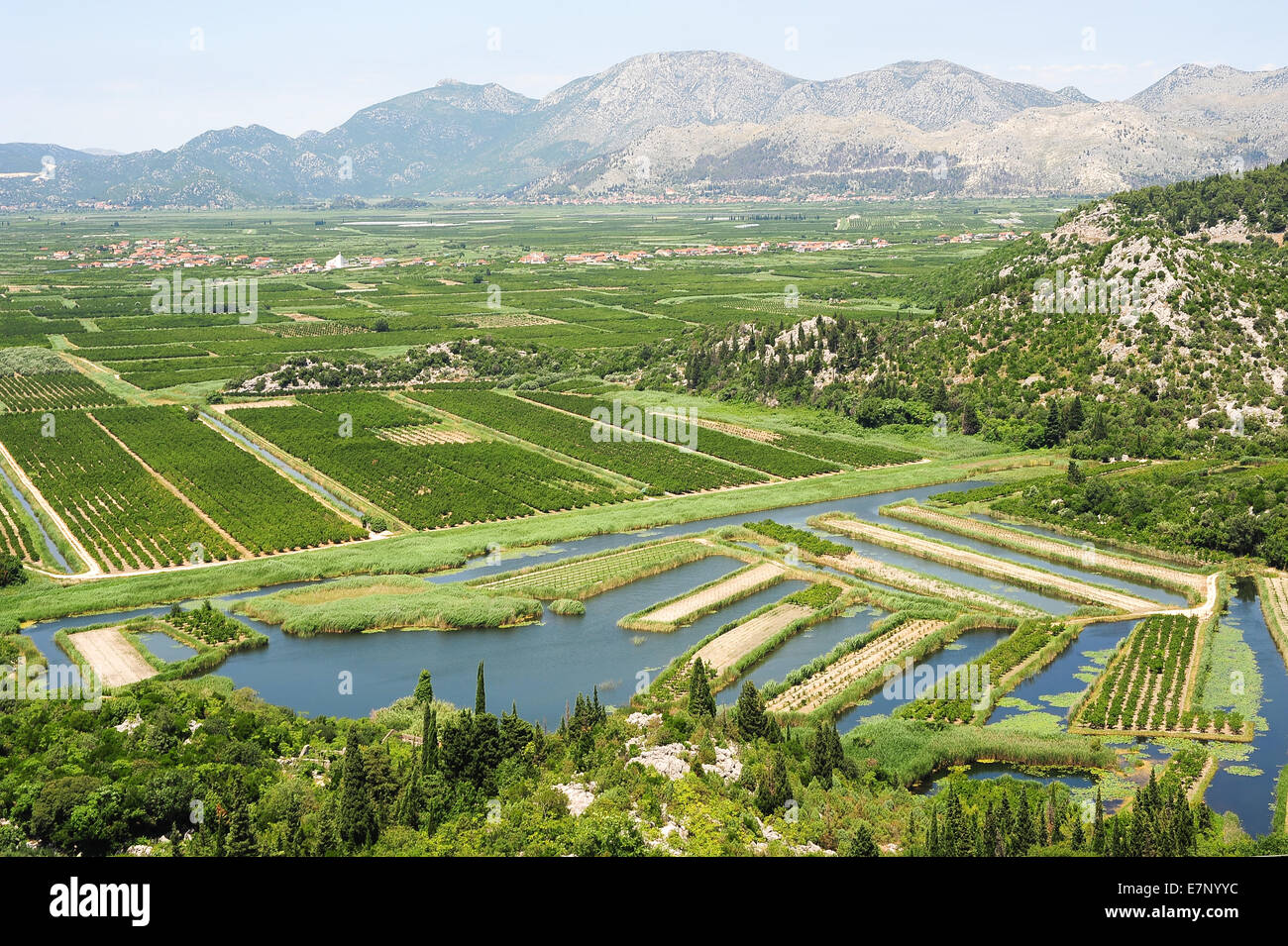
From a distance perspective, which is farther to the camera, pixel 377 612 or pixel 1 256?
pixel 1 256

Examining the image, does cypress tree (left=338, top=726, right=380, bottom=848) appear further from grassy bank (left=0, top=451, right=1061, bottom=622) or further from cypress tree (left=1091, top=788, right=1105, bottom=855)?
grassy bank (left=0, top=451, right=1061, bottom=622)

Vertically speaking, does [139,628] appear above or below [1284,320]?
below

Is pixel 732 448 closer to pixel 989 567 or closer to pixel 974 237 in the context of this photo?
pixel 989 567

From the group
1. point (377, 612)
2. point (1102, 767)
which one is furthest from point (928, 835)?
point (377, 612)

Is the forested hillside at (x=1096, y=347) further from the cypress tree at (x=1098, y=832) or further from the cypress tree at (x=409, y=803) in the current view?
the cypress tree at (x=409, y=803)

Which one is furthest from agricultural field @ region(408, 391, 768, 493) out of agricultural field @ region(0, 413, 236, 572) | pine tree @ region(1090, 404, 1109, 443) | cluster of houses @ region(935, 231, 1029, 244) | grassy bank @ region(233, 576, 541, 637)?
cluster of houses @ region(935, 231, 1029, 244)
